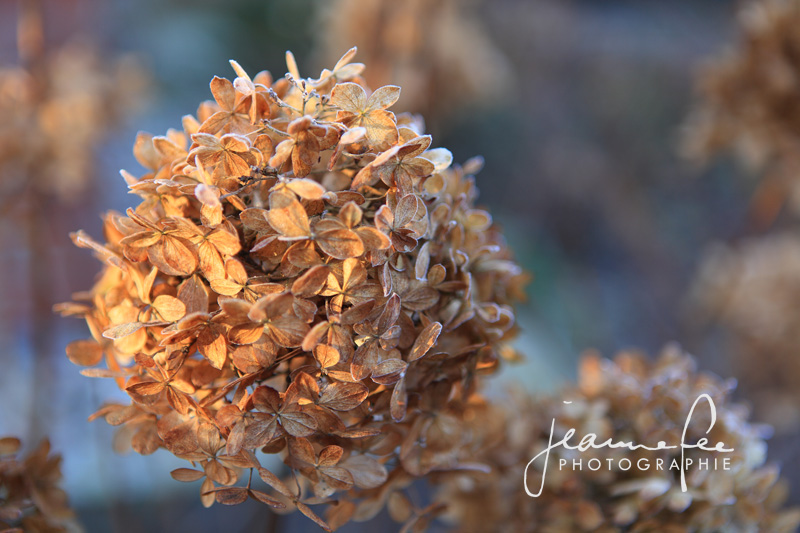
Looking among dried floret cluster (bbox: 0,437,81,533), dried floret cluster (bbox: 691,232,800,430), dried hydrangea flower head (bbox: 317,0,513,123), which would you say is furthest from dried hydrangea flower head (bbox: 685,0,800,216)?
dried floret cluster (bbox: 0,437,81,533)

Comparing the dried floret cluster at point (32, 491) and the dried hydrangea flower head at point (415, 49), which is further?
the dried hydrangea flower head at point (415, 49)

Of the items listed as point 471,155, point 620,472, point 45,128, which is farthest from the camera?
point 471,155

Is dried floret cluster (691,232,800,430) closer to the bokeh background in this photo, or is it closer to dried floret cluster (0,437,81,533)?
the bokeh background

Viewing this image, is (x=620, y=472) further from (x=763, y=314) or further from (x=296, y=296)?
(x=763, y=314)

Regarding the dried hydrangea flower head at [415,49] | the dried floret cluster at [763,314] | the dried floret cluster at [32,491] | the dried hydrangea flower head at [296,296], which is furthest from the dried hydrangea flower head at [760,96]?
the dried floret cluster at [32,491]

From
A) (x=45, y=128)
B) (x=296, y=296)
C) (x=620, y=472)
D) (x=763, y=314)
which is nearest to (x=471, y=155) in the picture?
(x=763, y=314)

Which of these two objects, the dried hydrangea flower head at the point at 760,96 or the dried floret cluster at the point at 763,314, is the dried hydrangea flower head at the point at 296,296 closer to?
the dried hydrangea flower head at the point at 760,96
